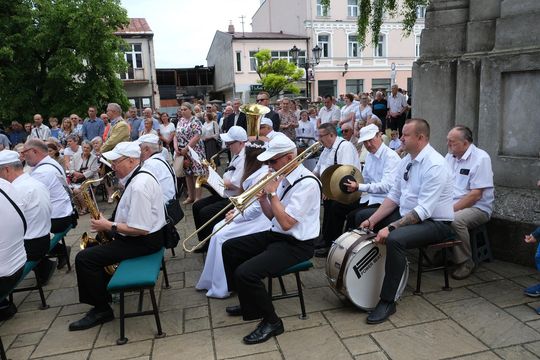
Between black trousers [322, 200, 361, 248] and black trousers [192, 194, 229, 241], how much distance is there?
4.50ft

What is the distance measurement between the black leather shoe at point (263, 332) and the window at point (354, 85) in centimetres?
3938

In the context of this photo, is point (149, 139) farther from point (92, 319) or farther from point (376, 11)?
point (376, 11)

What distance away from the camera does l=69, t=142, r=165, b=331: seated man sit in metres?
3.91

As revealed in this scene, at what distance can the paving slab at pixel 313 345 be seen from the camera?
335 centimetres

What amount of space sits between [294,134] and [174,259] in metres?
6.03

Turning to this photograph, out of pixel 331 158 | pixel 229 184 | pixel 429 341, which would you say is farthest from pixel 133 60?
pixel 429 341

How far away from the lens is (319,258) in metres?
5.54

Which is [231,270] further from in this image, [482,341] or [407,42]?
[407,42]

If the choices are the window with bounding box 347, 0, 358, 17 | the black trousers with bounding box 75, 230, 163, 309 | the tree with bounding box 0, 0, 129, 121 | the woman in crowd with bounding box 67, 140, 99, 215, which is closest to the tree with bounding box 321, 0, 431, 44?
the woman in crowd with bounding box 67, 140, 99, 215

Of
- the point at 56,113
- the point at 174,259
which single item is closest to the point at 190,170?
the point at 174,259

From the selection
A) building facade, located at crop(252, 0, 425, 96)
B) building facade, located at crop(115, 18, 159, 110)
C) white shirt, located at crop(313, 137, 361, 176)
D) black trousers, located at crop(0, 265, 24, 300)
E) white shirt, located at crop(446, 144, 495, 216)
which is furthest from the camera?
building facade, located at crop(252, 0, 425, 96)

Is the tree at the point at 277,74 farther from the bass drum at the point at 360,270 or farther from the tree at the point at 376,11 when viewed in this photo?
the bass drum at the point at 360,270

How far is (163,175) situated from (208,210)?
764 millimetres

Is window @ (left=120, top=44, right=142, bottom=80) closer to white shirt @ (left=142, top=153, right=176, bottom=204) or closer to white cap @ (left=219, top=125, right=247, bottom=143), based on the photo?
white cap @ (left=219, top=125, right=247, bottom=143)
